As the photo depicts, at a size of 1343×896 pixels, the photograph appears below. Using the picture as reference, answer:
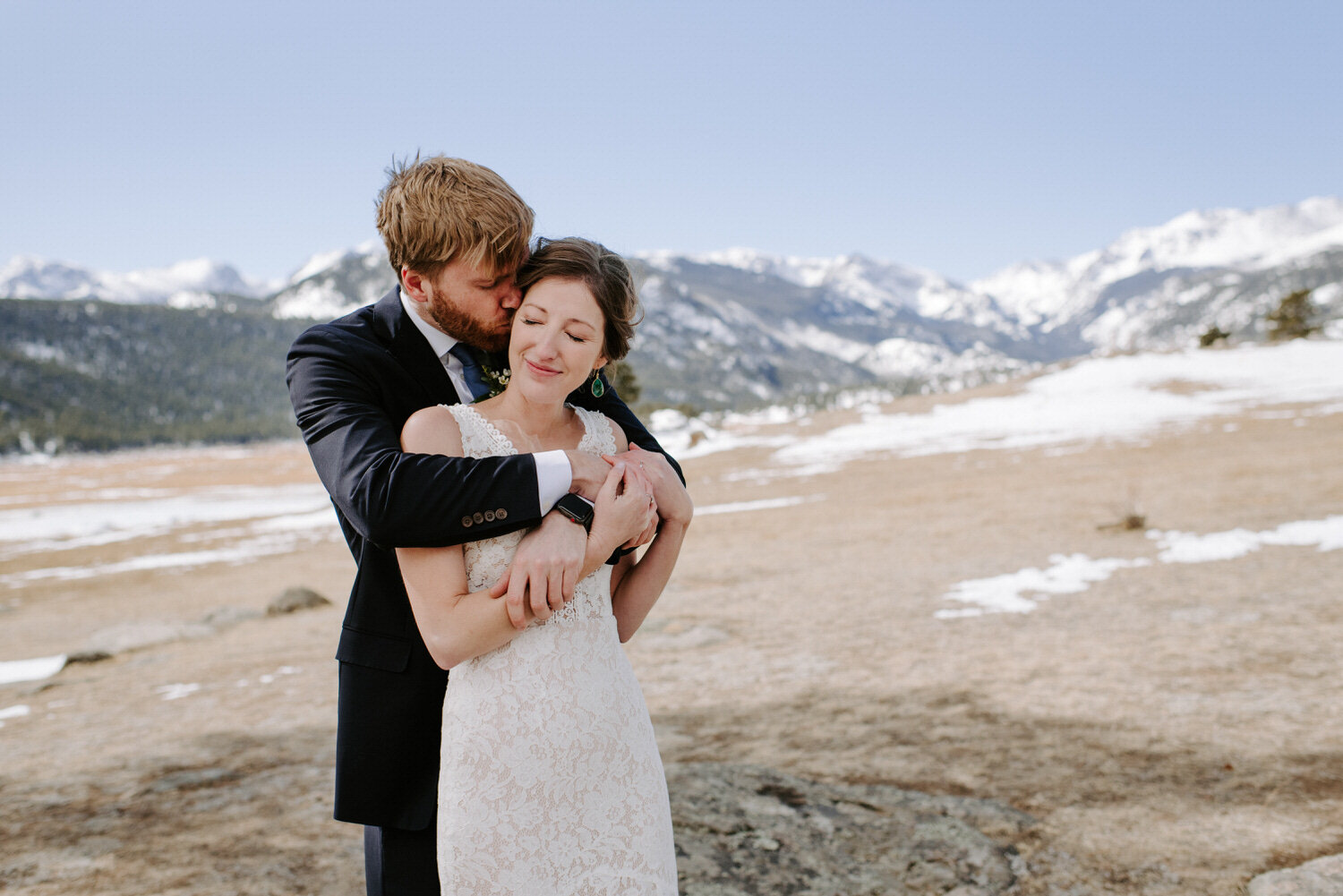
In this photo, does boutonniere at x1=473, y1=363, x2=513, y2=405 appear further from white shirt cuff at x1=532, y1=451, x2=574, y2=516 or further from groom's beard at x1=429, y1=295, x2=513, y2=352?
white shirt cuff at x1=532, y1=451, x2=574, y2=516

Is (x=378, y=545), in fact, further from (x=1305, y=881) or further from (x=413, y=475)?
(x=1305, y=881)

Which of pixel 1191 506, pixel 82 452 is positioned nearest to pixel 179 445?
pixel 82 452

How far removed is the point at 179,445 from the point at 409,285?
164158 mm

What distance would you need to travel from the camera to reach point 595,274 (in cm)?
204

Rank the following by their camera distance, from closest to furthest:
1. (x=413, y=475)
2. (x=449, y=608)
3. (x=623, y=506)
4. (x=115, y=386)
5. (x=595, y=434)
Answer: (x=413, y=475)
(x=449, y=608)
(x=623, y=506)
(x=595, y=434)
(x=115, y=386)

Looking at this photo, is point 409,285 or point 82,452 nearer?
point 409,285

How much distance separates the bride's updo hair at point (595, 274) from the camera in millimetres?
2016

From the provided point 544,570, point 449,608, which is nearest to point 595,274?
point 544,570

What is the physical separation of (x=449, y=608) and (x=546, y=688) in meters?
0.32

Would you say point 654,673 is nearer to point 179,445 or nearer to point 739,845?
point 739,845

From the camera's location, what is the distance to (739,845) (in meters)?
3.75

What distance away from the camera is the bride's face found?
77.9 inches

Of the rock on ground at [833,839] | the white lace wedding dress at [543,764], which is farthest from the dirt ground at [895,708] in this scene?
the white lace wedding dress at [543,764]

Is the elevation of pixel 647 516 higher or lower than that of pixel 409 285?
lower
